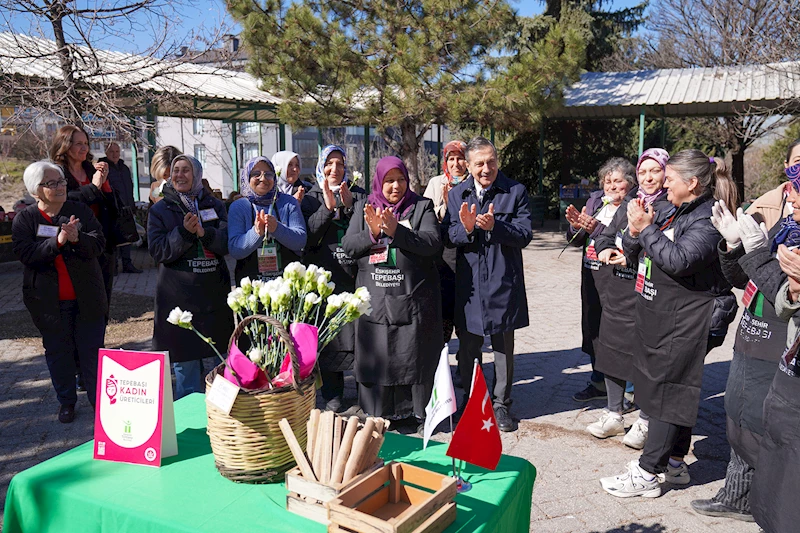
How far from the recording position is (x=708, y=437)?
4184 millimetres

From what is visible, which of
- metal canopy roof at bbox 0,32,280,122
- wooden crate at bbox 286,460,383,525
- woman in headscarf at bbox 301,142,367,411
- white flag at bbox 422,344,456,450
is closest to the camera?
wooden crate at bbox 286,460,383,525

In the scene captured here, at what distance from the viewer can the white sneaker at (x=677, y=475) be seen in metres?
3.50

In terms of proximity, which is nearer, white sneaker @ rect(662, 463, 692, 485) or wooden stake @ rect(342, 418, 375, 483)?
wooden stake @ rect(342, 418, 375, 483)

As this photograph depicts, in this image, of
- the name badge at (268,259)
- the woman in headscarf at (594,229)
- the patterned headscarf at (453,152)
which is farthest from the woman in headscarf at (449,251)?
the name badge at (268,259)

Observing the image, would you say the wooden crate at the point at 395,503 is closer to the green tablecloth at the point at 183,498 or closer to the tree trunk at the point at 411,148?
the green tablecloth at the point at 183,498

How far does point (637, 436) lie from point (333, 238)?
2403 mm

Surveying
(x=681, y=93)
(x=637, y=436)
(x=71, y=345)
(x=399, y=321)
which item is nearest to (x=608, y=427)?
(x=637, y=436)

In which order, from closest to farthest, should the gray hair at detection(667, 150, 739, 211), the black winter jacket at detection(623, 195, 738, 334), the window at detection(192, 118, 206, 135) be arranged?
the black winter jacket at detection(623, 195, 738, 334), the gray hair at detection(667, 150, 739, 211), the window at detection(192, 118, 206, 135)

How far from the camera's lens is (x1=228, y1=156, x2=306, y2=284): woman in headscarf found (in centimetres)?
409

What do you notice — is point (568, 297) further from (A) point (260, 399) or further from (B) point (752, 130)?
(B) point (752, 130)

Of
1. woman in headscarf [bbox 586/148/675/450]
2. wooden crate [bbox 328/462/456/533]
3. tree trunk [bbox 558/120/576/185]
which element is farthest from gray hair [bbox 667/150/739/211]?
tree trunk [bbox 558/120/576/185]

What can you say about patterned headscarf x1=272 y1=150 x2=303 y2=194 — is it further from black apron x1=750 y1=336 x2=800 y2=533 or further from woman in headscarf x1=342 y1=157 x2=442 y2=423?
black apron x1=750 y1=336 x2=800 y2=533

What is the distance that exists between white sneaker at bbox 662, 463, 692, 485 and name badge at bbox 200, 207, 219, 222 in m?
3.14

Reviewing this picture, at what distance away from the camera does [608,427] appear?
4.16 m
